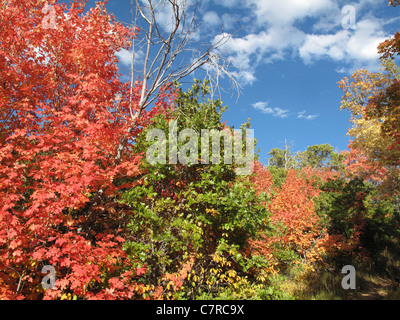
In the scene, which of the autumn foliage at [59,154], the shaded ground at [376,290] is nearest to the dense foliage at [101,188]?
the autumn foliage at [59,154]

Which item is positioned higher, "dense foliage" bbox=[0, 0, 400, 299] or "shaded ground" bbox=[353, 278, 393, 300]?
"dense foliage" bbox=[0, 0, 400, 299]

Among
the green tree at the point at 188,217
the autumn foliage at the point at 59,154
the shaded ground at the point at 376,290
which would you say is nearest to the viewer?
the autumn foliage at the point at 59,154

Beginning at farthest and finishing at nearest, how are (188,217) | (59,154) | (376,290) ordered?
(376,290), (188,217), (59,154)

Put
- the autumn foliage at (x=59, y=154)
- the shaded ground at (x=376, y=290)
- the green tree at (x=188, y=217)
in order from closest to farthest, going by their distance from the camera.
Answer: the autumn foliage at (x=59, y=154)
the green tree at (x=188, y=217)
the shaded ground at (x=376, y=290)

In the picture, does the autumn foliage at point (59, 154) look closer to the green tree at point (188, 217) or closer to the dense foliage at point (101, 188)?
the dense foliage at point (101, 188)

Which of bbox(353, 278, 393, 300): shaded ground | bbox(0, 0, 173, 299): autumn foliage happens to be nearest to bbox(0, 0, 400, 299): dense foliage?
bbox(0, 0, 173, 299): autumn foliage

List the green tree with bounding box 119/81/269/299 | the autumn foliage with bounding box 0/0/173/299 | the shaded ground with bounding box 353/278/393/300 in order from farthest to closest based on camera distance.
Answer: the shaded ground with bounding box 353/278/393/300 → the green tree with bounding box 119/81/269/299 → the autumn foliage with bounding box 0/0/173/299

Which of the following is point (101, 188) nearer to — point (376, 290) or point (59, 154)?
point (59, 154)

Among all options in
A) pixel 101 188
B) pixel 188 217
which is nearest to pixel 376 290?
pixel 188 217

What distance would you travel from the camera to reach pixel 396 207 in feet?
59.8

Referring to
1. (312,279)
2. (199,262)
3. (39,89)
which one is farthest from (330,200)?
(39,89)

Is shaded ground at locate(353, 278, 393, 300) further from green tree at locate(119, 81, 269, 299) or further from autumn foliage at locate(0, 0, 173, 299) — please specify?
autumn foliage at locate(0, 0, 173, 299)
